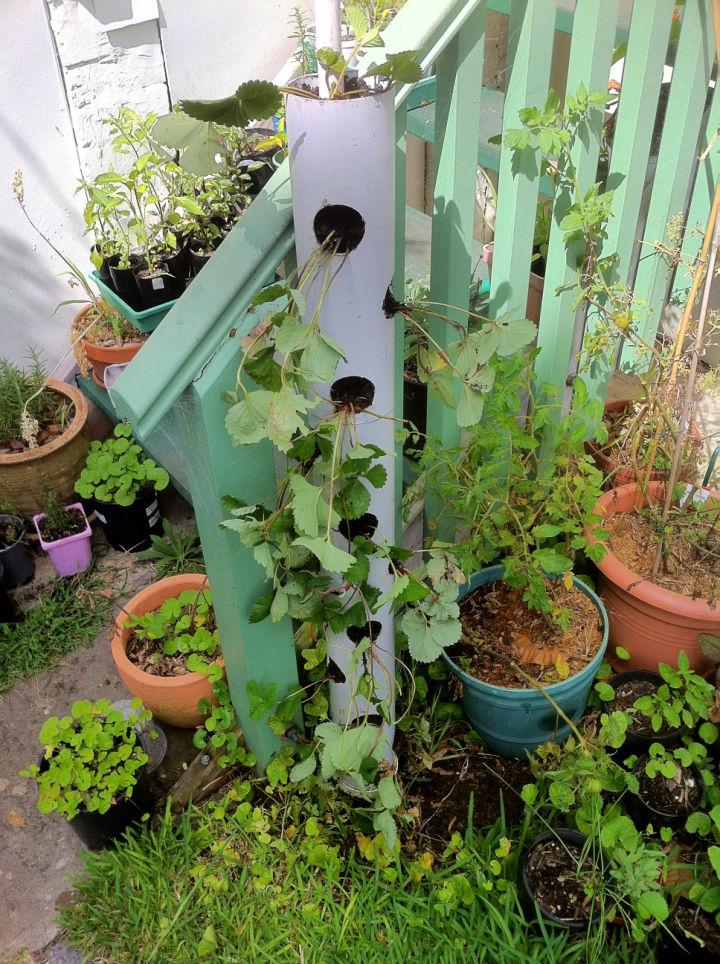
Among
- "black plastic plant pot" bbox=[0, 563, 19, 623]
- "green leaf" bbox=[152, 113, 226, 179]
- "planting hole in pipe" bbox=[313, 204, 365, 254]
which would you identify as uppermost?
"green leaf" bbox=[152, 113, 226, 179]

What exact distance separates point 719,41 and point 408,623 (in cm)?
160

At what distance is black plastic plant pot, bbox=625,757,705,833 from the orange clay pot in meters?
1.17

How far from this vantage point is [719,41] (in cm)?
200

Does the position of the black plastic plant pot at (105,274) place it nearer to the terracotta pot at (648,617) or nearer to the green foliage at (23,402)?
the green foliage at (23,402)

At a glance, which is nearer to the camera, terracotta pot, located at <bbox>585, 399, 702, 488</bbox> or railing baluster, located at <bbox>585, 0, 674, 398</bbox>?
railing baluster, located at <bbox>585, 0, 674, 398</bbox>

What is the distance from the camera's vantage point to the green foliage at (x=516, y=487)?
76.6 inches

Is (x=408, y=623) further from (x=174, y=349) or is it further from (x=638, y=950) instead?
(x=638, y=950)

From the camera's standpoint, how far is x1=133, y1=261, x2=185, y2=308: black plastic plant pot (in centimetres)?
324

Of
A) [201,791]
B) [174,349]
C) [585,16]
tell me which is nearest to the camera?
[174,349]

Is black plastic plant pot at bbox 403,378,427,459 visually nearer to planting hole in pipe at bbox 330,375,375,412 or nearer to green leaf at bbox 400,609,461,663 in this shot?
green leaf at bbox 400,609,461,663

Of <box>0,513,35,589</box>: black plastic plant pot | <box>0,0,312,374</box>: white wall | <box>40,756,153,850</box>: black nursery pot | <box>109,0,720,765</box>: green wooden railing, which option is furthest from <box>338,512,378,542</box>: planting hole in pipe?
<box>0,0,312,374</box>: white wall

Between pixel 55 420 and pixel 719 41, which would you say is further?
pixel 55 420

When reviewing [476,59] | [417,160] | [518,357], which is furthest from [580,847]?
[417,160]

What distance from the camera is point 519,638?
224 cm
